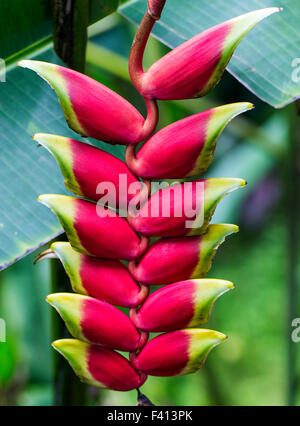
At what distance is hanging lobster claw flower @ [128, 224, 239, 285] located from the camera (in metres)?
0.39

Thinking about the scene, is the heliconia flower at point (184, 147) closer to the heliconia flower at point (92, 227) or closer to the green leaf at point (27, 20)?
the heliconia flower at point (92, 227)

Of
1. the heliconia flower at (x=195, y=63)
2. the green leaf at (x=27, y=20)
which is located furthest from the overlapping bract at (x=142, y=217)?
the green leaf at (x=27, y=20)

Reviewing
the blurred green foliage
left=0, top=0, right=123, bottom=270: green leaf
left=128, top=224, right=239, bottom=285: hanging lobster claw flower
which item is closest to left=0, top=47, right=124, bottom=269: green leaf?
left=0, top=0, right=123, bottom=270: green leaf

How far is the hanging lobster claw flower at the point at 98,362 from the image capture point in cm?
41

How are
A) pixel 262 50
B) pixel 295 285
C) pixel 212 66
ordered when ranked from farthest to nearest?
pixel 295 285 < pixel 262 50 < pixel 212 66

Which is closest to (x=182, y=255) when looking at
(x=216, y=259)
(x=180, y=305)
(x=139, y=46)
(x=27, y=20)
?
(x=180, y=305)

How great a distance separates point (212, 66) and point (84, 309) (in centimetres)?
19

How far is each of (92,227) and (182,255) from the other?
68 millimetres

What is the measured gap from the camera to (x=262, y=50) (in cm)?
44

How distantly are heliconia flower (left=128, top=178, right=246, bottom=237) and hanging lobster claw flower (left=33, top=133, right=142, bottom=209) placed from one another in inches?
0.8

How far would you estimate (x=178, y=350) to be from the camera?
1.31 ft

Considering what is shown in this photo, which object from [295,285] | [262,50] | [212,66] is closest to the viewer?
[212,66]

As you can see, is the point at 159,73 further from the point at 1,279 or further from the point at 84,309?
the point at 1,279
